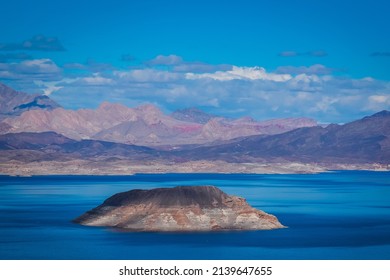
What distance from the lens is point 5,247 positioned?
275 feet

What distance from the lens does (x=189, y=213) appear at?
304ft

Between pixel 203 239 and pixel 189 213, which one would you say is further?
pixel 189 213

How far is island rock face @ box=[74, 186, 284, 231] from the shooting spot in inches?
3639

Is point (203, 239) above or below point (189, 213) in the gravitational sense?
below

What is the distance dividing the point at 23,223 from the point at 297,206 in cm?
5319

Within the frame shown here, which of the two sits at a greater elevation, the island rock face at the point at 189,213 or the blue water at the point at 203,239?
the island rock face at the point at 189,213

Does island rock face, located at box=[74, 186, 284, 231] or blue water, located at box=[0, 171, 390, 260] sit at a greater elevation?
island rock face, located at box=[74, 186, 284, 231]

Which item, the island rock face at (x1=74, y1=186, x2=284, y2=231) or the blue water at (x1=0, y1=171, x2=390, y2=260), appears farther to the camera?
the island rock face at (x1=74, y1=186, x2=284, y2=231)

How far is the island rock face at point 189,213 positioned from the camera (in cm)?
9244

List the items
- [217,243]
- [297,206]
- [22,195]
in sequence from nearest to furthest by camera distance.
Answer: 1. [217,243]
2. [297,206]
3. [22,195]

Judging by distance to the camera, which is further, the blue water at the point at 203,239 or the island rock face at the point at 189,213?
the island rock face at the point at 189,213
